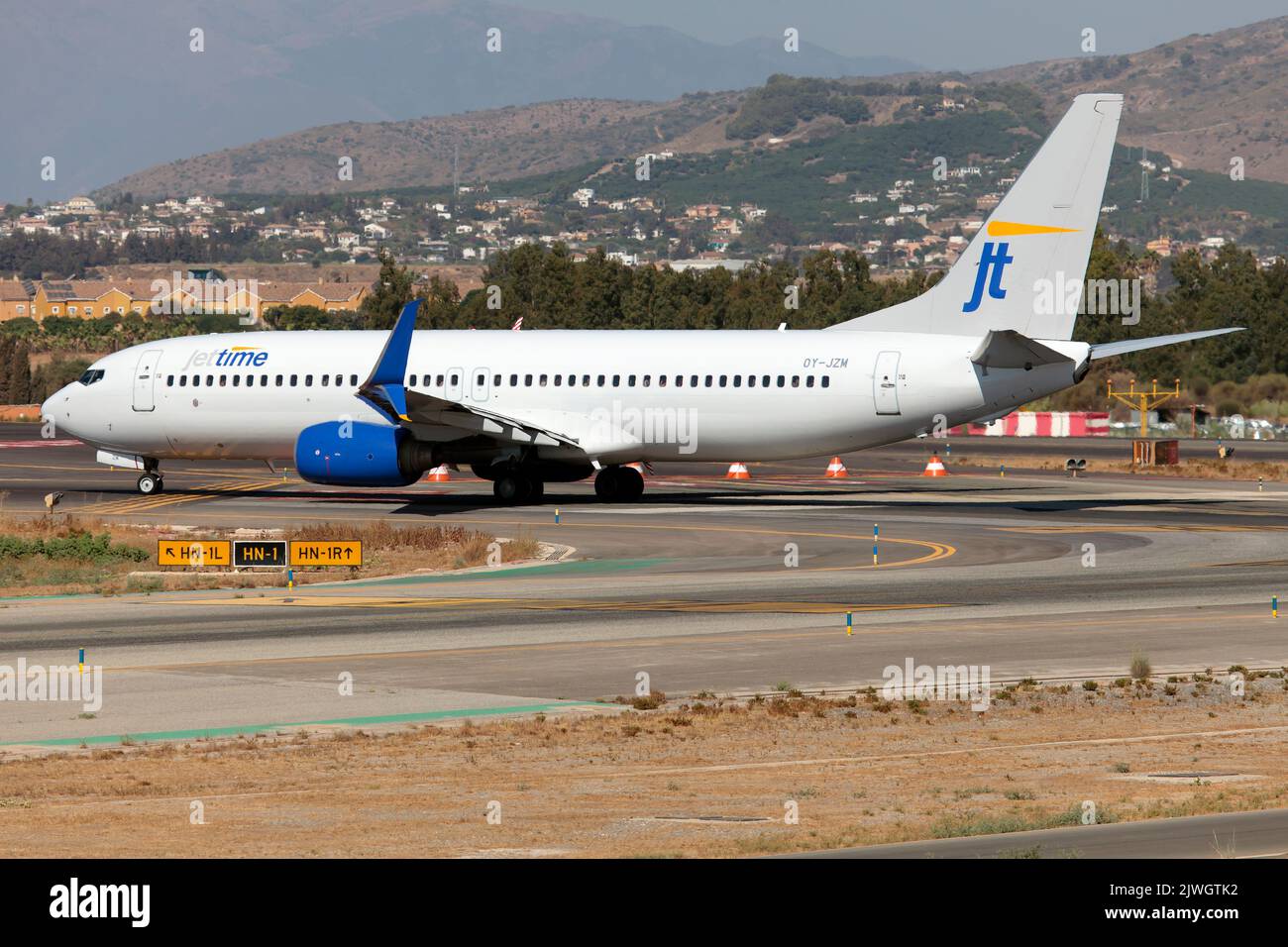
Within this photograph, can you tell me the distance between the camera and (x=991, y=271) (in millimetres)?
49031

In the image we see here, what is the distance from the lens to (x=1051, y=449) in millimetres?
78938

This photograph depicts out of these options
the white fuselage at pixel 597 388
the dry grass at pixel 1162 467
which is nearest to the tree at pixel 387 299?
the dry grass at pixel 1162 467

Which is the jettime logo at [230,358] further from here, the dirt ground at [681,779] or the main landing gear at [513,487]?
the dirt ground at [681,779]

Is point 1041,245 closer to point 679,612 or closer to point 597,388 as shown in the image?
point 597,388

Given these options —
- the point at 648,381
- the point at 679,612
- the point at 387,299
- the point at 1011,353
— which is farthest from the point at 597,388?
the point at 387,299

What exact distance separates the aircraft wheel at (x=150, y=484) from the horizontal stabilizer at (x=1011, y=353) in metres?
25.7

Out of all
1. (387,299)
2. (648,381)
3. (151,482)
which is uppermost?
(387,299)

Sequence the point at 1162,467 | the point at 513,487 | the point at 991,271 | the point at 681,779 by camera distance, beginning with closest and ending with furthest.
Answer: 1. the point at 681,779
2. the point at 991,271
3. the point at 513,487
4. the point at 1162,467

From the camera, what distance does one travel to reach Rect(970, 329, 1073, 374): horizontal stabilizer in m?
46.0

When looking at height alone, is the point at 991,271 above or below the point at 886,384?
above

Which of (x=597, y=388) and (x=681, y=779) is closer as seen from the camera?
(x=681, y=779)

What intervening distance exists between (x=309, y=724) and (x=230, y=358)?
109 ft
